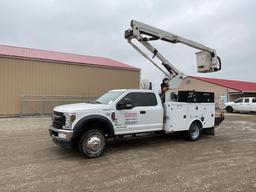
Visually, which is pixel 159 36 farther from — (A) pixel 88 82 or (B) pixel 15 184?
(A) pixel 88 82

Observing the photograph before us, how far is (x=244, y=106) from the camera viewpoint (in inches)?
1044

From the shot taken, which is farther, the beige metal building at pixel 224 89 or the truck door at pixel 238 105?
the beige metal building at pixel 224 89

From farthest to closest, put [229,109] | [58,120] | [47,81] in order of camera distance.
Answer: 1. [229,109]
2. [47,81]
3. [58,120]

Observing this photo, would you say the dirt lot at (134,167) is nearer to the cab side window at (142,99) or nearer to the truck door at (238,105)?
the cab side window at (142,99)

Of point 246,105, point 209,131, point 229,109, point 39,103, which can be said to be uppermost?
point 39,103

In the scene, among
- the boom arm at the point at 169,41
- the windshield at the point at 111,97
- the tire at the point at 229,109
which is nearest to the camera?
the windshield at the point at 111,97

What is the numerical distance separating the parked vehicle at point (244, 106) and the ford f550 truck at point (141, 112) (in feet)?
57.4

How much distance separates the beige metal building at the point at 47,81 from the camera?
1798 cm

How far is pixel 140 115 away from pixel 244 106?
2171 cm

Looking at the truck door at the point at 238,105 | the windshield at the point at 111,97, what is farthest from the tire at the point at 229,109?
the windshield at the point at 111,97

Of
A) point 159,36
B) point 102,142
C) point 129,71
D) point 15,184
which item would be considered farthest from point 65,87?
point 15,184

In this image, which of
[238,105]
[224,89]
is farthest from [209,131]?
[224,89]

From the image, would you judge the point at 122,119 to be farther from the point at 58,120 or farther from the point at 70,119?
the point at 58,120

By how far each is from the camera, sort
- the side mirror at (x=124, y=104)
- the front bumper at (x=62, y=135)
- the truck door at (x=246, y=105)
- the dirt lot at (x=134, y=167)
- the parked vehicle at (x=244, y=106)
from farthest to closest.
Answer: the truck door at (x=246, y=105)
the parked vehicle at (x=244, y=106)
the side mirror at (x=124, y=104)
the front bumper at (x=62, y=135)
the dirt lot at (x=134, y=167)
